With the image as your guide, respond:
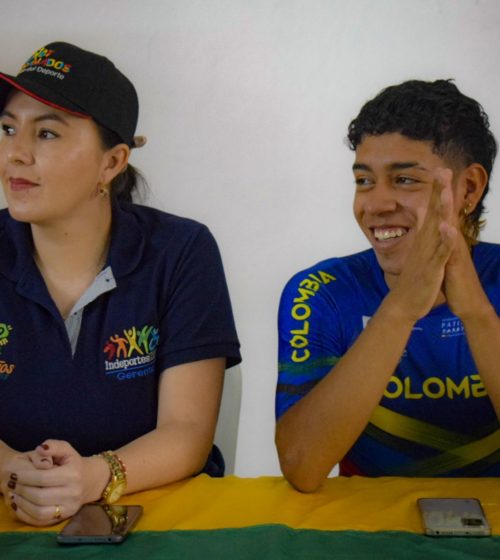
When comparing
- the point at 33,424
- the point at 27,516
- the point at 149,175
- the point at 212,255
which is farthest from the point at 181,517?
the point at 149,175

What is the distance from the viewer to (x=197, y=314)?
1461 mm

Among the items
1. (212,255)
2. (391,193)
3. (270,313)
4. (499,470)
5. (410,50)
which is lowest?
(499,470)

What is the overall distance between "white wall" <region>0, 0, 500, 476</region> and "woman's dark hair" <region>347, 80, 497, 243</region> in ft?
0.63

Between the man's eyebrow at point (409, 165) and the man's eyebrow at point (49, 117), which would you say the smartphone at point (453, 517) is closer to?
the man's eyebrow at point (409, 165)

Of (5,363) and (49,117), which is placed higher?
(49,117)

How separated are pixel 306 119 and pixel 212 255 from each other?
16.7 inches

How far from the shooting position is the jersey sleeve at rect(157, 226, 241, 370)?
1.43 metres

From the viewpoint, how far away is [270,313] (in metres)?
1.81

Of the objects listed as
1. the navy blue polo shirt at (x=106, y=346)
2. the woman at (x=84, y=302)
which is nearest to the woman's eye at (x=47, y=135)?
the woman at (x=84, y=302)

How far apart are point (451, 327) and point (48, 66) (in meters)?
0.88

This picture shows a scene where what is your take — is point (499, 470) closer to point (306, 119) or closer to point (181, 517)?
point (181, 517)

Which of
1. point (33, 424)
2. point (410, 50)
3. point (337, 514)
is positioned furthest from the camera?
point (410, 50)

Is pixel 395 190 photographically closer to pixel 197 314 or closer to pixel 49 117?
pixel 197 314

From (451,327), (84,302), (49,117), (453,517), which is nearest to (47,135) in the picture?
(49,117)
